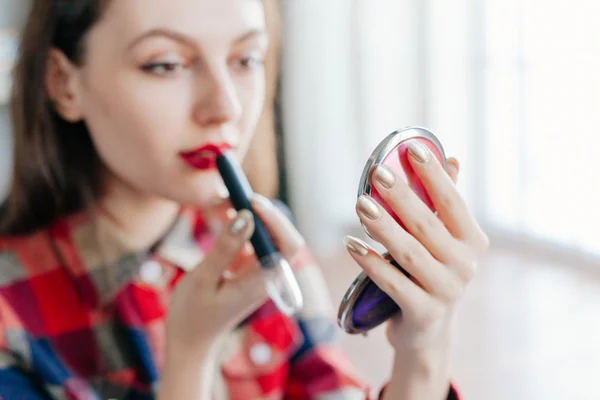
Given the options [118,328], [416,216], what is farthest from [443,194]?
[118,328]

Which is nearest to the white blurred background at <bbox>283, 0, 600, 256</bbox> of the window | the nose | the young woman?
the window

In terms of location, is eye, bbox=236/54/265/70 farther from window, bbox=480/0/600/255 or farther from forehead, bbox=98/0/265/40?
window, bbox=480/0/600/255

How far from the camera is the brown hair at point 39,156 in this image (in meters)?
0.60

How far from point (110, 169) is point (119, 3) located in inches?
6.6

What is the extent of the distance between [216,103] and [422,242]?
0.68 ft

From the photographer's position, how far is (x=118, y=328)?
63 centimetres

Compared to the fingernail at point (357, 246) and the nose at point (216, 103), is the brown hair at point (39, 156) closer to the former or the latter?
the nose at point (216, 103)

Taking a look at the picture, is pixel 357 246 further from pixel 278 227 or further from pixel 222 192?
pixel 222 192

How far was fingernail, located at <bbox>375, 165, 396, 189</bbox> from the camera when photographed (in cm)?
38

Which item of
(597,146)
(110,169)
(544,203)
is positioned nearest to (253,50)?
(110,169)

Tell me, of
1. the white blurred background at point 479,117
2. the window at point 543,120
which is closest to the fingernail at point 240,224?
the white blurred background at point 479,117

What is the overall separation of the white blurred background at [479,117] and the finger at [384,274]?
847 mm

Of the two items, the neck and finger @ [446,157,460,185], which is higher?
finger @ [446,157,460,185]

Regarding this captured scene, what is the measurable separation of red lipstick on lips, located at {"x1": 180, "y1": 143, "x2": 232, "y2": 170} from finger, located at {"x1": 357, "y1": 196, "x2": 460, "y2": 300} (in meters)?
0.18
